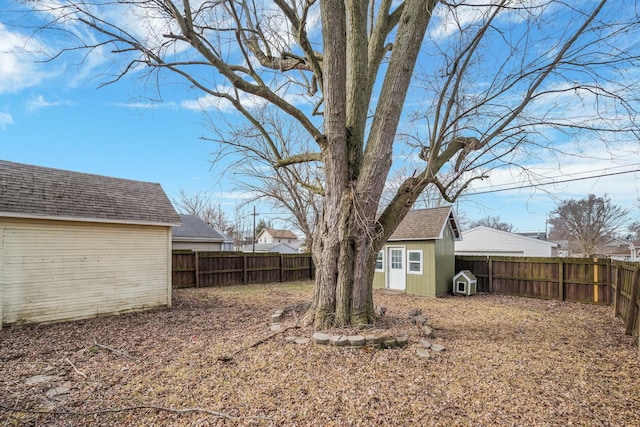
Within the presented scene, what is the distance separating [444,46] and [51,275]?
8.28 meters

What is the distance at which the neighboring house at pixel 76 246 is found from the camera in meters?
5.91

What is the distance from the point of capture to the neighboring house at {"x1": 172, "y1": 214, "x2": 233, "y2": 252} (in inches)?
684

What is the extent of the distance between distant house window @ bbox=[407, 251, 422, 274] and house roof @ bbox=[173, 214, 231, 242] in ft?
39.7

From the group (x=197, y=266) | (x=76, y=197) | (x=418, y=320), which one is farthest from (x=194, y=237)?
(x=418, y=320)

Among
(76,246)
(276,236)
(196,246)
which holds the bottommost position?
(276,236)

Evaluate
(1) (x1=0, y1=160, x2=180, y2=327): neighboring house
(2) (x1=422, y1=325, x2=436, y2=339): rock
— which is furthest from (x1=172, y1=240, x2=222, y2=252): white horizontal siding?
(2) (x1=422, y1=325, x2=436, y2=339): rock

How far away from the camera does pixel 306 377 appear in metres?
3.43

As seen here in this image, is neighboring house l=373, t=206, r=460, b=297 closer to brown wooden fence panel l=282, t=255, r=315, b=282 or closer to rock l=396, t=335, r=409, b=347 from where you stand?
brown wooden fence panel l=282, t=255, r=315, b=282

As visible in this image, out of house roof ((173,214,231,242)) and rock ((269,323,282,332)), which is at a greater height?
house roof ((173,214,231,242))

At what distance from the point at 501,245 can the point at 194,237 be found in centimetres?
1988

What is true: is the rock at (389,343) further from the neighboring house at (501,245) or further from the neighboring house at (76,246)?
the neighboring house at (501,245)

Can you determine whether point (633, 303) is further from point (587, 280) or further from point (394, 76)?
point (394, 76)

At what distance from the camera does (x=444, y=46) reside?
15.2ft

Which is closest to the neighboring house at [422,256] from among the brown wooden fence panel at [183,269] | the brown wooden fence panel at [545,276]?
the brown wooden fence panel at [545,276]
